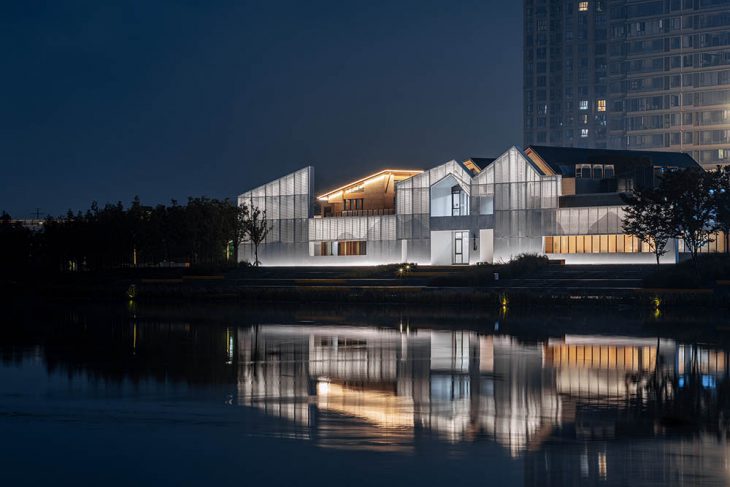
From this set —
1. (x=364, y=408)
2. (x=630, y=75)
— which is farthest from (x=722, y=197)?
(x=630, y=75)

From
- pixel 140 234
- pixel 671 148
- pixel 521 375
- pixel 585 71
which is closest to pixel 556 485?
pixel 521 375

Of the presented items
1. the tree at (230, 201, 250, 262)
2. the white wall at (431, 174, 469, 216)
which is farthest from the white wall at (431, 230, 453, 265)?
the tree at (230, 201, 250, 262)

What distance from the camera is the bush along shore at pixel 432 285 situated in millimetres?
48000

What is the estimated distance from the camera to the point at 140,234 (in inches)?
3526

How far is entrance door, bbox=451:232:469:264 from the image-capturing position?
2936 inches

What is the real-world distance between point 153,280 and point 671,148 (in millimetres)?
116512

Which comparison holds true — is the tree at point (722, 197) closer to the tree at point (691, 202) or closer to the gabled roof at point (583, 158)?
the tree at point (691, 202)

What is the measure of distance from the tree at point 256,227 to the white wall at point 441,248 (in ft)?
43.7

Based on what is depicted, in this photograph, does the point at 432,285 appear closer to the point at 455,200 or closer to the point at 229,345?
the point at 455,200

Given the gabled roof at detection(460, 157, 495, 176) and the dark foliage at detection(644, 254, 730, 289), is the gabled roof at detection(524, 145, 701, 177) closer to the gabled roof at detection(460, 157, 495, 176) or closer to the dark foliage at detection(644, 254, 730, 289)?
the gabled roof at detection(460, 157, 495, 176)

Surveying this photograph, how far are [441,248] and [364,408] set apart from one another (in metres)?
60.7

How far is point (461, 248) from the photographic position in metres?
75.1

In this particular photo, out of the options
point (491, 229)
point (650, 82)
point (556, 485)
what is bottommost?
point (556, 485)

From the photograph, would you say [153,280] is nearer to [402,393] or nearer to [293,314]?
[293,314]
